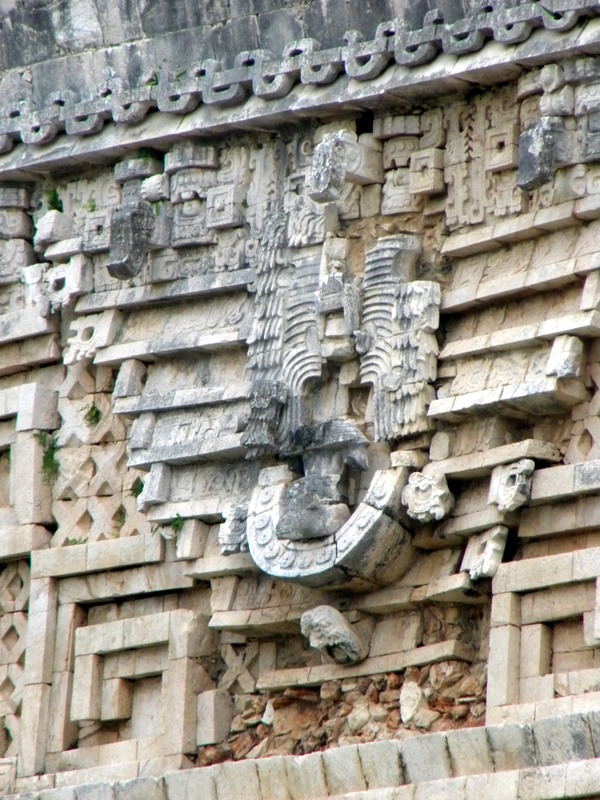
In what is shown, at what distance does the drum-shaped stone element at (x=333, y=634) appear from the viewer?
15539 mm

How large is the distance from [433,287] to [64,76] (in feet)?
11.6

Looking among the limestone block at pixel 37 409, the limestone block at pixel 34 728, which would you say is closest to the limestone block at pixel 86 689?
the limestone block at pixel 34 728

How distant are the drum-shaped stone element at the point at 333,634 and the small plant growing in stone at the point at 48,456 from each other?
2713 millimetres

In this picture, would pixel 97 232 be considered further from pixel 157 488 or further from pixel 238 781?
pixel 238 781

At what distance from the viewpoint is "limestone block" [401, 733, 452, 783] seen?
556 inches

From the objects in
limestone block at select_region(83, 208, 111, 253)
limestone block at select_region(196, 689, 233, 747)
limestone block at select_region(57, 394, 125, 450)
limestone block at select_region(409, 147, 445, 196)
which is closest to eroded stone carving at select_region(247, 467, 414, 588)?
limestone block at select_region(196, 689, 233, 747)

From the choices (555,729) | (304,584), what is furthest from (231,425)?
(555,729)

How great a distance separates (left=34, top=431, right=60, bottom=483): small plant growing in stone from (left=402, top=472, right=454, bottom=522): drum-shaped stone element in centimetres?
323

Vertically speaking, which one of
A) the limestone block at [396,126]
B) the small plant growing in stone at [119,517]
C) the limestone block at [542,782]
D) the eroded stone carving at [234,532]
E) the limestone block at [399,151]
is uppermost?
the limestone block at [396,126]

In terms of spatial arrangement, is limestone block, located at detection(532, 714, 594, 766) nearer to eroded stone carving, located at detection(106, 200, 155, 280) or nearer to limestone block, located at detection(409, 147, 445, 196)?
limestone block, located at detection(409, 147, 445, 196)

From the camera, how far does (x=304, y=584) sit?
15.7m

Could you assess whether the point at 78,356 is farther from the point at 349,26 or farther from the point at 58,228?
the point at 349,26

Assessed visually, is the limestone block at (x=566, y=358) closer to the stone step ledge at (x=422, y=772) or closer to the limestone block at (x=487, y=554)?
the limestone block at (x=487, y=554)

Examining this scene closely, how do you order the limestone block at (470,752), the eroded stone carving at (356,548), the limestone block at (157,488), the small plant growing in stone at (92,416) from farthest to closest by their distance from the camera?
the small plant growing in stone at (92,416), the limestone block at (157,488), the eroded stone carving at (356,548), the limestone block at (470,752)
